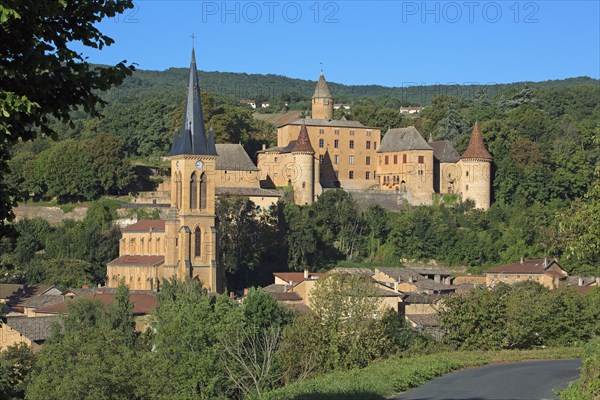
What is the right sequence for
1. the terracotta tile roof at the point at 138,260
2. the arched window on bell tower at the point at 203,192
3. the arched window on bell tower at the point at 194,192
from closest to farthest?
the arched window on bell tower at the point at 194,192
the arched window on bell tower at the point at 203,192
the terracotta tile roof at the point at 138,260

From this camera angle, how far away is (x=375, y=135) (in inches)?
3386

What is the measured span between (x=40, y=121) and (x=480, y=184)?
71.3 meters

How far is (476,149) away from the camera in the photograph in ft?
263

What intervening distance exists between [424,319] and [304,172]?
24.6m

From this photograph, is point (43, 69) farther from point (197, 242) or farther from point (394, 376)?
point (197, 242)

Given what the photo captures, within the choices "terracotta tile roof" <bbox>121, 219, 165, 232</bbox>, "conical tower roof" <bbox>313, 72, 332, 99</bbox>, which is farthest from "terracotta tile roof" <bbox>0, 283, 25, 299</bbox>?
"conical tower roof" <bbox>313, 72, 332, 99</bbox>

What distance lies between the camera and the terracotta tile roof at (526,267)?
218ft

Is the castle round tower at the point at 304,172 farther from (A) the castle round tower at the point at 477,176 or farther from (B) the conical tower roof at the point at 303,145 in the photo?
(A) the castle round tower at the point at 477,176

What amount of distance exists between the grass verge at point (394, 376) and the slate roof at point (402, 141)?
46.9 metres

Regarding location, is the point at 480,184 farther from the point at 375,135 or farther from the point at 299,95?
the point at 299,95

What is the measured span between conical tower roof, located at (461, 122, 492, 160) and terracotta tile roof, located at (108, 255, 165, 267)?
22.8 metres

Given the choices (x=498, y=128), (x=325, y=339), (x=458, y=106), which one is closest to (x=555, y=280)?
(x=498, y=128)

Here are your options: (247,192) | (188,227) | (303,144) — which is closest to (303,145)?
(303,144)

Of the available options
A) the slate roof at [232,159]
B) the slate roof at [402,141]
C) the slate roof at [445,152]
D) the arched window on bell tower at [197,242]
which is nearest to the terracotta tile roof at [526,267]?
the slate roof at [445,152]
